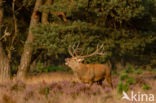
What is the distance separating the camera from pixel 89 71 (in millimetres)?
9469

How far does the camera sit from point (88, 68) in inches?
377

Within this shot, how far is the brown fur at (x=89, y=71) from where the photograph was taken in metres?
A: 9.38

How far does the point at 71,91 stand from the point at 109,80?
2.83 metres

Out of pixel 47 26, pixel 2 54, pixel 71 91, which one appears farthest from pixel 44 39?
pixel 71 91

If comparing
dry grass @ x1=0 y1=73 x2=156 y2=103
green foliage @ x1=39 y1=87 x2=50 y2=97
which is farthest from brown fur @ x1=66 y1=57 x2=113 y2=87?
green foliage @ x1=39 y1=87 x2=50 y2=97

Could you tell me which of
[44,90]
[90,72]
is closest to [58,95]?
[44,90]

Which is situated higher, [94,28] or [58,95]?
[94,28]

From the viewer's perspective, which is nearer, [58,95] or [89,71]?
[58,95]

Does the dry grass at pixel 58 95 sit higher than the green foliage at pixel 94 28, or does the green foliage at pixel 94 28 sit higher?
the green foliage at pixel 94 28

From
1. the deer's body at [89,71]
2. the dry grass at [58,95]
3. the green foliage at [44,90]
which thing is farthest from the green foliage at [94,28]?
the green foliage at [44,90]

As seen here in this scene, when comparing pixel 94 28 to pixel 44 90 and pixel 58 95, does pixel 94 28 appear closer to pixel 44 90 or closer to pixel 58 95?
pixel 44 90

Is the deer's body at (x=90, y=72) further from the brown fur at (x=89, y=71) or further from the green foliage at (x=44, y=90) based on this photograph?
the green foliage at (x=44, y=90)

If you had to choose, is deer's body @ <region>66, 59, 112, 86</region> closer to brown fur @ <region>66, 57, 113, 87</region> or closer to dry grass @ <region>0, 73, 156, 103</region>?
brown fur @ <region>66, 57, 113, 87</region>

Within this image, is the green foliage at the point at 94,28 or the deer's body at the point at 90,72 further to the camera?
the green foliage at the point at 94,28
